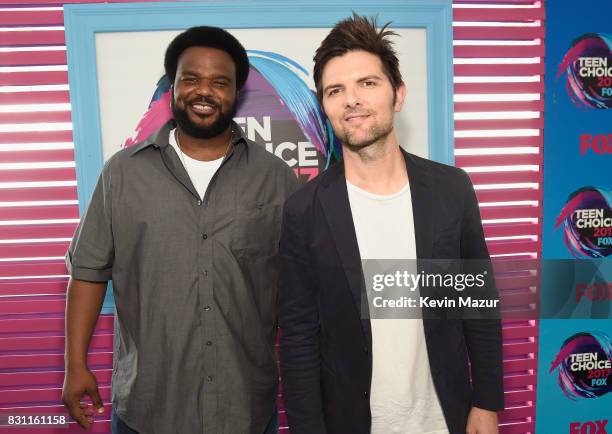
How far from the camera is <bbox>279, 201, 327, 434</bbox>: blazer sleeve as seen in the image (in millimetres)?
1586

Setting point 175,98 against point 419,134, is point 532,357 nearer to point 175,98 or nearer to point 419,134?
point 419,134

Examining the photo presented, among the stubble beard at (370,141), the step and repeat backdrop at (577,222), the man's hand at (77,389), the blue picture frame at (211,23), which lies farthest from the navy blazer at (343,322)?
the step and repeat backdrop at (577,222)

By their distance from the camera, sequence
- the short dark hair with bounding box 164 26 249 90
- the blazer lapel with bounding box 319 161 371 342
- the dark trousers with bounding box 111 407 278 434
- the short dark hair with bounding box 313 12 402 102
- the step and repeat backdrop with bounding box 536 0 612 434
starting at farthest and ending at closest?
the step and repeat backdrop with bounding box 536 0 612 434 → the short dark hair with bounding box 164 26 249 90 → the dark trousers with bounding box 111 407 278 434 → the short dark hair with bounding box 313 12 402 102 → the blazer lapel with bounding box 319 161 371 342

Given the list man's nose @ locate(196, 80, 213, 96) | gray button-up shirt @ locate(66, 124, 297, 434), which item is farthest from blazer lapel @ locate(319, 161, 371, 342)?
man's nose @ locate(196, 80, 213, 96)

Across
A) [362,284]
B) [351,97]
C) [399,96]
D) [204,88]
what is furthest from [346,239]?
[204,88]

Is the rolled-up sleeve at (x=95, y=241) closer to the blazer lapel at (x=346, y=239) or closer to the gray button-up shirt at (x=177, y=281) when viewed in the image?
the gray button-up shirt at (x=177, y=281)

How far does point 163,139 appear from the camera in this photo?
180cm

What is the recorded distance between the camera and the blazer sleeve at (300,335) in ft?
5.20

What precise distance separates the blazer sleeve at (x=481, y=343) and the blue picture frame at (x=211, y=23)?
0.91m

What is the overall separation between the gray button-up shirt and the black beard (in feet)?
0.38

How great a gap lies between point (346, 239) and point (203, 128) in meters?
0.73

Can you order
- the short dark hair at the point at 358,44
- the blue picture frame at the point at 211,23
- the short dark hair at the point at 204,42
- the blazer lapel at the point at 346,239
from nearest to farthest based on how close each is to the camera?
1. the blazer lapel at the point at 346,239
2. the short dark hair at the point at 358,44
3. the short dark hair at the point at 204,42
4. the blue picture frame at the point at 211,23

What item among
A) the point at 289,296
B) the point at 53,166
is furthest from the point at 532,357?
the point at 53,166

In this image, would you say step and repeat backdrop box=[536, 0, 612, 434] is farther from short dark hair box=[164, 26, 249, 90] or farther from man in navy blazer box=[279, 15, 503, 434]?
short dark hair box=[164, 26, 249, 90]
